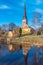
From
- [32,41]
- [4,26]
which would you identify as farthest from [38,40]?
[4,26]

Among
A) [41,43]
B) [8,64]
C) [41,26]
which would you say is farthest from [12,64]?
[41,26]

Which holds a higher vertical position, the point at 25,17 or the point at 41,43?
the point at 25,17

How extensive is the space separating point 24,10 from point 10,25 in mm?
13631

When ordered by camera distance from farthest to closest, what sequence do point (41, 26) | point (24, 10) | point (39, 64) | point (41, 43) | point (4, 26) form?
point (24, 10) → point (4, 26) → point (41, 26) → point (41, 43) → point (39, 64)

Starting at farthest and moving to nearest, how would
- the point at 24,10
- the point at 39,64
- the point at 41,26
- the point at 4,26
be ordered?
the point at 24,10 < the point at 4,26 < the point at 41,26 < the point at 39,64

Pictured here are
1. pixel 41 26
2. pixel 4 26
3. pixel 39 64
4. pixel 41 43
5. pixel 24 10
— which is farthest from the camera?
pixel 24 10

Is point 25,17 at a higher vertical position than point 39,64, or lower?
higher

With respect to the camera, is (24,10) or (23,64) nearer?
(23,64)

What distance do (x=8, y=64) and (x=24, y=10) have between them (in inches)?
3496

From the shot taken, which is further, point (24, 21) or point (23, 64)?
point (24, 21)

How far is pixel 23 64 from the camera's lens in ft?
67.3

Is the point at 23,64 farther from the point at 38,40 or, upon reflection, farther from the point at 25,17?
the point at 25,17

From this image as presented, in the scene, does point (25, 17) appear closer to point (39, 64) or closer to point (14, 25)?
point (14, 25)

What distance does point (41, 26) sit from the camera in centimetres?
7450
